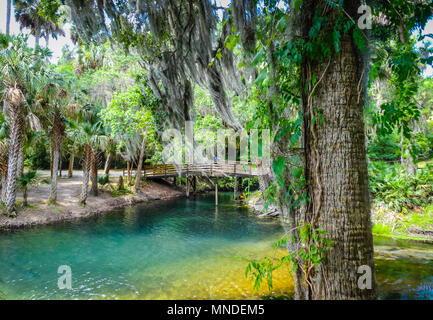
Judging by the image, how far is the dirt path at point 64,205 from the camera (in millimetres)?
12359

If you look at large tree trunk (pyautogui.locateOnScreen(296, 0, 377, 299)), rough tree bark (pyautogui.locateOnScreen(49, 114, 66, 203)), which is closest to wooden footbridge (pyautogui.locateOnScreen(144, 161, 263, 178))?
rough tree bark (pyautogui.locateOnScreen(49, 114, 66, 203))

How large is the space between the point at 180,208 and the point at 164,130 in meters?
14.5

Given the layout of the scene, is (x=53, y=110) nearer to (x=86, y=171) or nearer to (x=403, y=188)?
(x=86, y=171)

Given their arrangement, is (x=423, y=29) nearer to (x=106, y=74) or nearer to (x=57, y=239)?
(x=57, y=239)

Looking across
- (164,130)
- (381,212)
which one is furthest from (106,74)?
(381,212)

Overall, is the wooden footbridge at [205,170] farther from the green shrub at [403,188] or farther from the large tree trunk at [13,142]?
the large tree trunk at [13,142]

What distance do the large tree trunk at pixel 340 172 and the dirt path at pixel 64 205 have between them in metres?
14.1

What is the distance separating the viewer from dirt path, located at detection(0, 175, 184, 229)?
487 inches

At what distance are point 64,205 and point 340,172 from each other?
1619cm

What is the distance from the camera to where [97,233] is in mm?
11922

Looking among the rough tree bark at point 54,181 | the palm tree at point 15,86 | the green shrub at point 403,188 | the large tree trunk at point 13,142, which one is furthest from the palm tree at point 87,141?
the green shrub at point 403,188

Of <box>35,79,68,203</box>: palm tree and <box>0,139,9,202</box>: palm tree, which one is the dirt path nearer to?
<box>35,79,68,203</box>: palm tree

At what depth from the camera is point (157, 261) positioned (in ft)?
28.5

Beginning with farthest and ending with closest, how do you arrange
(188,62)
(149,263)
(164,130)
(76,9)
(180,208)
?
1. (180,208)
2. (149,263)
3. (164,130)
4. (188,62)
5. (76,9)
